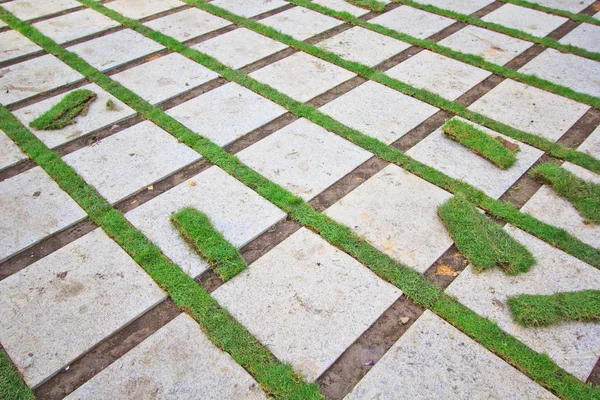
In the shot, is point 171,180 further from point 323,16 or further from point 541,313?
point 323,16

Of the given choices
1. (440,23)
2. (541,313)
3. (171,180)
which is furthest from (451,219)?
(440,23)

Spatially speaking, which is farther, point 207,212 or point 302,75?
point 302,75

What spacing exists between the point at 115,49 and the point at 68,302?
2.88 m

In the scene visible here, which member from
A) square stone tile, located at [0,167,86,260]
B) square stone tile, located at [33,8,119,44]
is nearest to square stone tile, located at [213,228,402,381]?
square stone tile, located at [0,167,86,260]

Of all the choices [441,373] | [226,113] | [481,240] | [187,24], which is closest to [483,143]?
[481,240]

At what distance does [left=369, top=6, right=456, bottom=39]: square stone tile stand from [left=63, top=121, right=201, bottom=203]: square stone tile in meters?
2.75

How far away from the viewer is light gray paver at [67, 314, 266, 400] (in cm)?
186

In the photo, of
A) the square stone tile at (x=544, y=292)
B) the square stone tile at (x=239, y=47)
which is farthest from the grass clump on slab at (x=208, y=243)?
the square stone tile at (x=239, y=47)

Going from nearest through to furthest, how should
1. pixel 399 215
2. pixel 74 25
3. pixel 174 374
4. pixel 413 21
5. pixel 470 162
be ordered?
pixel 174 374 → pixel 399 215 → pixel 470 162 → pixel 74 25 → pixel 413 21

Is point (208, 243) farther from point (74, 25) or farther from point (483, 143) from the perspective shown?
point (74, 25)

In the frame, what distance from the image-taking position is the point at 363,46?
4.30 metres

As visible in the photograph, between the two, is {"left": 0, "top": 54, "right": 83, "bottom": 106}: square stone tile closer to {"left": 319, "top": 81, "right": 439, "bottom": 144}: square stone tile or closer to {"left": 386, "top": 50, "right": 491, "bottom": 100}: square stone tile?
{"left": 319, "top": 81, "right": 439, "bottom": 144}: square stone tile

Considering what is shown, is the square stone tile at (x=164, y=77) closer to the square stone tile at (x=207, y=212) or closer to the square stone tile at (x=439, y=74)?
the square stone tile at (x=207, y=212)

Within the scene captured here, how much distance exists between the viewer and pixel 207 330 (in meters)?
2.07
